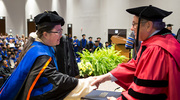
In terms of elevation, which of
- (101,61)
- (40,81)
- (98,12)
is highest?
(98,12)

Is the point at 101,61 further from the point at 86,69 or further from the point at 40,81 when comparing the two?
the point at 40,81

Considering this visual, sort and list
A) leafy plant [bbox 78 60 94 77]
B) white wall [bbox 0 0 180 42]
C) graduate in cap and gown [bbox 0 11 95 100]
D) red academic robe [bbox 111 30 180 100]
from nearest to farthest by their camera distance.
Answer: red academic robe [bbox 111 30 180 100] → graduate in cap and gown [bbox 0 11 95 100] → leafy plant [bbox 78 60 94 77] → white wall [bbox 0 0 180 42]

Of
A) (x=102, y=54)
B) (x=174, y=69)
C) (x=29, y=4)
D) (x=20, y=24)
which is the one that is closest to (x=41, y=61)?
(x=174, y=69)

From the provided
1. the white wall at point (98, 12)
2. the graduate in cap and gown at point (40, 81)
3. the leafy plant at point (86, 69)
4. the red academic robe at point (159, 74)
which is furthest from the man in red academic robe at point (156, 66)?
the white wall at point (98, 12)

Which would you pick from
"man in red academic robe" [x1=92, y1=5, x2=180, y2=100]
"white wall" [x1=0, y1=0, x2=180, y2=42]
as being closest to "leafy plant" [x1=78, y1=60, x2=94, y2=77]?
"man in red academic robe" [x1=92, y1=5, x2=180, y2=100]

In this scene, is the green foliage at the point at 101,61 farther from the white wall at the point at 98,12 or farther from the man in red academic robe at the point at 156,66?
the white wall at the point at 98,12

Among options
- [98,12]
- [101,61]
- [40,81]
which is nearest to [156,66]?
[40,81]

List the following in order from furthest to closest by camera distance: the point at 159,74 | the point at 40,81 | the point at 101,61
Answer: the point at 101,61 → the point at 40,81 → the point at 159,74

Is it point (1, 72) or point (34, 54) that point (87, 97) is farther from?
point (1, 72)

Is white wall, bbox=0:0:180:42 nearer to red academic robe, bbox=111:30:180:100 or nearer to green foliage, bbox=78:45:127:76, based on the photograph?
green foliage, bbox=78:45:127:76

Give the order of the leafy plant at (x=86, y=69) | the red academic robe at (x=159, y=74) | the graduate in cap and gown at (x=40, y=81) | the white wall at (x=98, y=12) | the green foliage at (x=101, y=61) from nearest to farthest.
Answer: the red academic robe at (x=159, y=74) < the graduate in cap and gown at (x=40, y=81) < the leafy plant at (x=86, y=69) < the green foliage at (x=101, y=61) < the white wall at (x=98, y=12)

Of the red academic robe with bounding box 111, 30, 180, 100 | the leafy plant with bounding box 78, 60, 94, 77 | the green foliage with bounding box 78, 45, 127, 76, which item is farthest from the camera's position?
the green foliage with bounding box 78, 45, 127, 76

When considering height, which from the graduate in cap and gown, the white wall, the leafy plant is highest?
the white wall

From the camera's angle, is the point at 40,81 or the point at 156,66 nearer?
the point at 156,66
